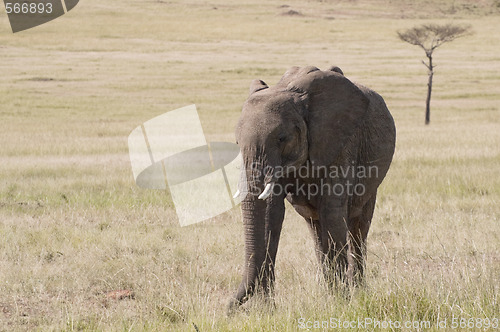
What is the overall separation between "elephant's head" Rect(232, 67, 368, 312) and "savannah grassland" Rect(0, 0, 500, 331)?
42cm

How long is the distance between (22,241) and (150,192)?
3932 millimetres

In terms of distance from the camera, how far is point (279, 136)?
5.62 metres

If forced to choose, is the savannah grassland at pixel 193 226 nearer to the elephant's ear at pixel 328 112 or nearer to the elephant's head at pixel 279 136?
the elephant's head at pixel 279 136

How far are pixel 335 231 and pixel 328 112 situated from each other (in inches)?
37.2

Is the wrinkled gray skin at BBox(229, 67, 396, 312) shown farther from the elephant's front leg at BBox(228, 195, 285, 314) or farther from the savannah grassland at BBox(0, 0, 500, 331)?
the savannah grassland at BBox(0, 0, 500, 331)

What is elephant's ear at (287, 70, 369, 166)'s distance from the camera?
605 cm

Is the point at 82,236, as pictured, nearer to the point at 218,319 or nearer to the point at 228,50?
the point at 218,319

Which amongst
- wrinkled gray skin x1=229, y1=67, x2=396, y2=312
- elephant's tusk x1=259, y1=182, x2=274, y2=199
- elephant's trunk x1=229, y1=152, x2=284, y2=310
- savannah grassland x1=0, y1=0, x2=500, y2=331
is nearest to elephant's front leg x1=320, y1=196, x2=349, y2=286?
wrinkled gray skin x1=229, y1=67, x2=396, y2=312

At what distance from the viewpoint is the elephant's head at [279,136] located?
18.2 feet

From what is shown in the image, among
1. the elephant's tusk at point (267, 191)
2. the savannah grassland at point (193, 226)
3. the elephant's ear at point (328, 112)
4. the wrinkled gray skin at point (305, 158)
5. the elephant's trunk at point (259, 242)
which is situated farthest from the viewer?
the elephant's ear at point (328, 112)

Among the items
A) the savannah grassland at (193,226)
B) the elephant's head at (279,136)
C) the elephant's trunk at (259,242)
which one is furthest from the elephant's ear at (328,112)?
the savannah grassland at (193,226)

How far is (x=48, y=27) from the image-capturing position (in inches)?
2960

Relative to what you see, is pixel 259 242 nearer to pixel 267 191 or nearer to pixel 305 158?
pixel 267 191

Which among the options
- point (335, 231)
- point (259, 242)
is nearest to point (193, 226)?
point (335, 231)
